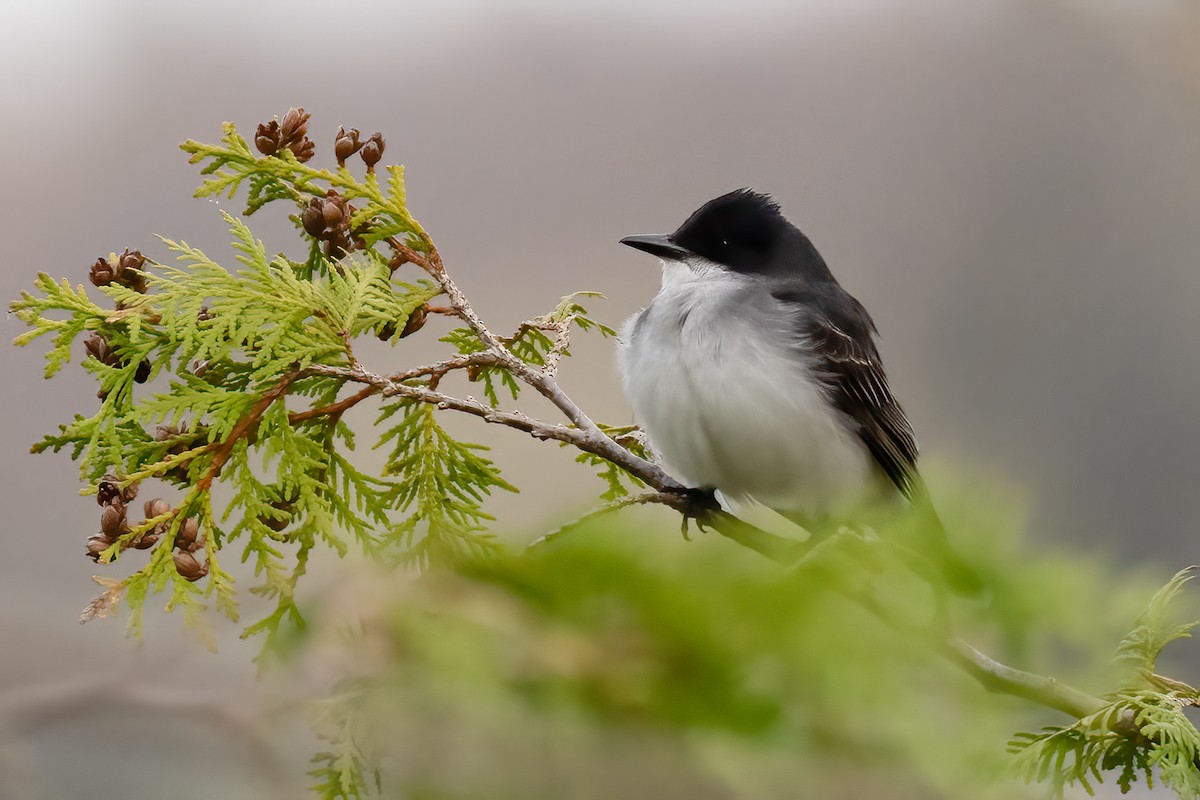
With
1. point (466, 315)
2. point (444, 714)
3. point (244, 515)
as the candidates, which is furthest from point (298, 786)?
point (466, 315)

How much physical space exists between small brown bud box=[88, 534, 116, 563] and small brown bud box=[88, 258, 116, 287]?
0.27m

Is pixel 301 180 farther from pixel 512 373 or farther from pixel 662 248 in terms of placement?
pixel 662 248

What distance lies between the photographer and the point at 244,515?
98 cm

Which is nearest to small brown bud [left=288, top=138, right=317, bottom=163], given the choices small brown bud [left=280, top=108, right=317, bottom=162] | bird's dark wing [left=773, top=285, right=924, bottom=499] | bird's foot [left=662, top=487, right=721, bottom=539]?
small brown bud [left=280, top=108, right=317, bottom=162]

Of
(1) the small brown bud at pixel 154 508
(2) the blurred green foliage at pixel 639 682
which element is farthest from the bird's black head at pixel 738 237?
(2) the blurred green foliage at pixel 639 682

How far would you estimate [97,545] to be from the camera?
36.8 inches

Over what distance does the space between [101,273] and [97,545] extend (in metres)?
0.30

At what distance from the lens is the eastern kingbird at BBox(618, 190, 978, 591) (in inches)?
74.3

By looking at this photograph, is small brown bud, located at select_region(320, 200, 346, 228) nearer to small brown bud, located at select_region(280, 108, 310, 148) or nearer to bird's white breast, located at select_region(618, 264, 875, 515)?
small brown bud, located at select_region(280, 108, 310, 148)

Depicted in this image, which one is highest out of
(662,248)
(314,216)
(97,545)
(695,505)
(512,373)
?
(662,248)

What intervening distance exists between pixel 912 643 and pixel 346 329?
0.75 m

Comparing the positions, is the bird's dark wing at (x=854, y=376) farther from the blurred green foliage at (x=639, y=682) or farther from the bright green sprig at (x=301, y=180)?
the blurred green foliage at (x=639, y=682)

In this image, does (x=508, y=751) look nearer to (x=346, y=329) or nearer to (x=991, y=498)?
(x=991, y=498)

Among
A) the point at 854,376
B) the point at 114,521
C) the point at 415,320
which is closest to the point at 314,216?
the point at 415,320
